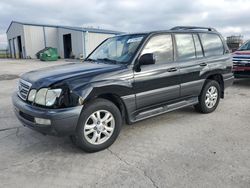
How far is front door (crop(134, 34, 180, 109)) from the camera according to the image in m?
3.95

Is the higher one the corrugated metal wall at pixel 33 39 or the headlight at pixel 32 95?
the corrugated metal wall at pixel 33 39

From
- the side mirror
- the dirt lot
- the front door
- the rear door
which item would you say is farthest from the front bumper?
the rear door

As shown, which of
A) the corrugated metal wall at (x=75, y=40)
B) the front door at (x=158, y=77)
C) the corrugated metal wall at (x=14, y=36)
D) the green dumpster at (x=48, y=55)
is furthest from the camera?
the corrugated metal wall at (x=14, y=36)

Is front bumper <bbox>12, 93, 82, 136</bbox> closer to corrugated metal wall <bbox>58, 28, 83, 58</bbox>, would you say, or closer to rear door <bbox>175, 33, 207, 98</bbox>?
rear door <bbox>175, 33, 207, 98</bbox>

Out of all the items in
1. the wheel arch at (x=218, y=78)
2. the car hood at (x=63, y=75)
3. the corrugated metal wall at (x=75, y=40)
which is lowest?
the wheel arch at (x=218, y=78)

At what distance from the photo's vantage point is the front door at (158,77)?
13.0 feet

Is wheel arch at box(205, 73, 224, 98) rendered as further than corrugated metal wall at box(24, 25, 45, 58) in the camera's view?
No

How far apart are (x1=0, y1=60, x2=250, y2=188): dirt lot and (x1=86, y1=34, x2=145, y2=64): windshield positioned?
1.32 metres

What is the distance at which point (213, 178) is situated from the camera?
2.83 metres

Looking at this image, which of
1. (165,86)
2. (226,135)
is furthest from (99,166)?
(226,135)

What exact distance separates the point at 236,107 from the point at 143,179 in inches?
157

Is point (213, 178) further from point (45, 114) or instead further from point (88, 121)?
point (45, 114)

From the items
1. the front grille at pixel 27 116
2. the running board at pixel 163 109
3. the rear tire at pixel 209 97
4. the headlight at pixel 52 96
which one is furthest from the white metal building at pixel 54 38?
the headlight at pixel 52 96

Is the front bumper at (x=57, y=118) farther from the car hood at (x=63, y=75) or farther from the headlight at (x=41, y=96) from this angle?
the car hood at (x=63, y=75)
